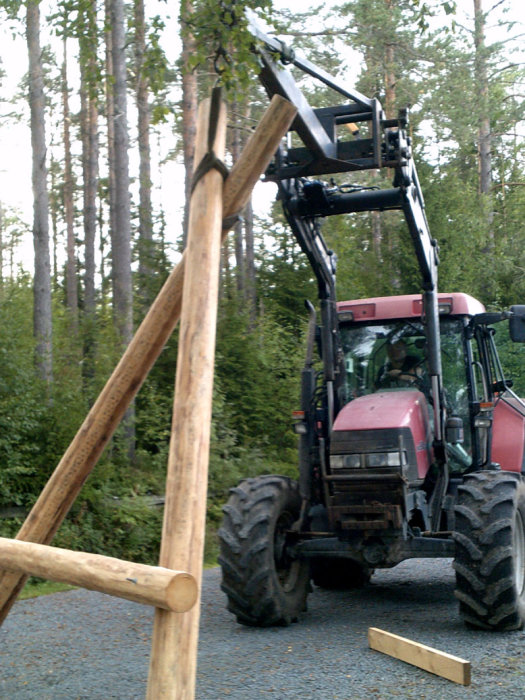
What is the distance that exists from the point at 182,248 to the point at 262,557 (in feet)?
35.2

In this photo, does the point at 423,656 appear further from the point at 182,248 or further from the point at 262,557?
the point at 182,248

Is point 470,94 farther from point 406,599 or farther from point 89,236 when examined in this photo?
point 406,599

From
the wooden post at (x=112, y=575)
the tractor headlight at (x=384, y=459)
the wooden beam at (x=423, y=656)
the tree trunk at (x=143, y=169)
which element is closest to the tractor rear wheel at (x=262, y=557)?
the tractor headlight at (x=384, y=459)

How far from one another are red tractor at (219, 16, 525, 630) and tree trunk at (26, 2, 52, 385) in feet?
21.0

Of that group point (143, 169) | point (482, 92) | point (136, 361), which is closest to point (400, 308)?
point (136, 361)

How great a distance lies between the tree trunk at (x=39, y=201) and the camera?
1373cm

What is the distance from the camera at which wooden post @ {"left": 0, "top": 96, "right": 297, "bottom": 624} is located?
13.4 feet

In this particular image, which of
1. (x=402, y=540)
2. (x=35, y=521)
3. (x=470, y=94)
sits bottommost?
(x=402, y=540)

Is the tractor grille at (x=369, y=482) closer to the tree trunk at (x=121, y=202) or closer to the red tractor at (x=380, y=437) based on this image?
the red tractor at (x=380, y=437)

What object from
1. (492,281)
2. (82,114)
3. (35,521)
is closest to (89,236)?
(82,114)

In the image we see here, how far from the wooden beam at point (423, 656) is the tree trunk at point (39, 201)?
26.6 ft

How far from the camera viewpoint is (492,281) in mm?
24141

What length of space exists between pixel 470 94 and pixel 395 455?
68.9 ft

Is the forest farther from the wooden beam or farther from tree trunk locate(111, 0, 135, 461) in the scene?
the wooden beam
